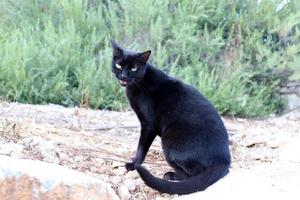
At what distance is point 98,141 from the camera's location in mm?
4004

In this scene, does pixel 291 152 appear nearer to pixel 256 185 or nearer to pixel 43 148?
pixel 256 185

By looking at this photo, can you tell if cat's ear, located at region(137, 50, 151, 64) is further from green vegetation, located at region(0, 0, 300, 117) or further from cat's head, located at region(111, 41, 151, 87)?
green vegetation, located at region(0, 0, 300, 117)

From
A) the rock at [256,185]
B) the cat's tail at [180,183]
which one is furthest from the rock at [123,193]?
the rock at [256,185]

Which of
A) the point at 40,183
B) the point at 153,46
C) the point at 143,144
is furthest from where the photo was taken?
the point at 153,46

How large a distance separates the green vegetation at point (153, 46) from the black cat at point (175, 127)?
196 cm

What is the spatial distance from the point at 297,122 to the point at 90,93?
2.12m

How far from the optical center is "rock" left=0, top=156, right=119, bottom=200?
8.57 ft

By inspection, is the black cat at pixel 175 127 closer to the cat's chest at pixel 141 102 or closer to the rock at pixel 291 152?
the cat's chest at pixel 141 102

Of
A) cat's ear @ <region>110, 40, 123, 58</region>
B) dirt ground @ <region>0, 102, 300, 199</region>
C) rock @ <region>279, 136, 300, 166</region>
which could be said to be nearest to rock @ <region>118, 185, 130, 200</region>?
dirt ground @ <region>0, 102, 300, 199</region>

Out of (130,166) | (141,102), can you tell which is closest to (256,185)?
(130,166)

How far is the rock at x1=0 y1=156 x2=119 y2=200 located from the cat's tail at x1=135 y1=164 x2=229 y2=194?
36cm

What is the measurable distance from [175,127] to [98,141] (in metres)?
0.76

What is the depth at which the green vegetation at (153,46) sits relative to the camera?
229 inches

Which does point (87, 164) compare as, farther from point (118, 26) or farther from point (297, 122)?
point (118, 26)
